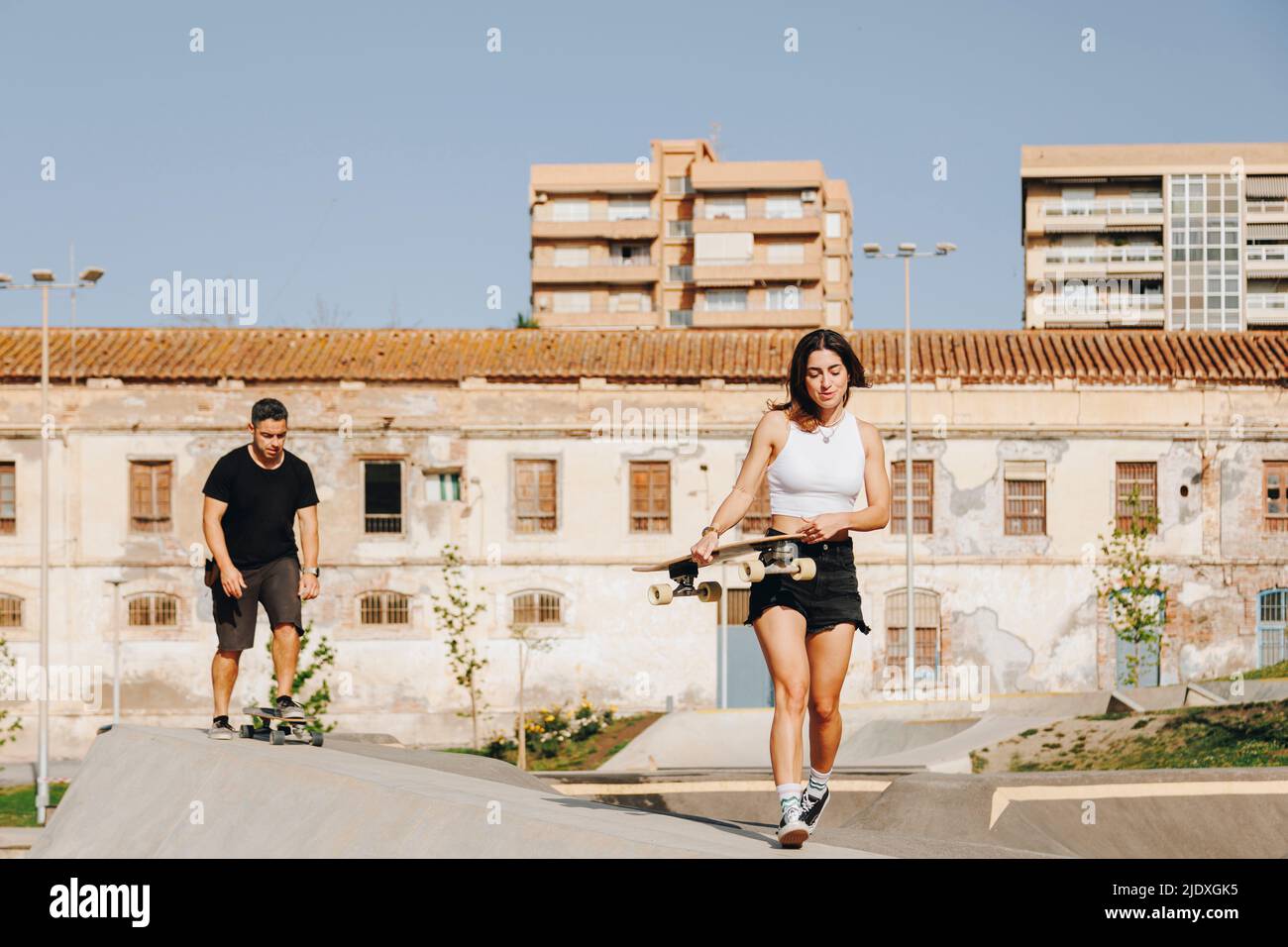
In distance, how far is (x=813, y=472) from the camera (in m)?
6.82

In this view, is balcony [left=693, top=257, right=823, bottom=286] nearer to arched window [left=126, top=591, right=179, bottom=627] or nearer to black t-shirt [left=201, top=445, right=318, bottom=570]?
arched window [left=126, top=591, right=179, bottom=627]

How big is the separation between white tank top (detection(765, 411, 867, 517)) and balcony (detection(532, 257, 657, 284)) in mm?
75108

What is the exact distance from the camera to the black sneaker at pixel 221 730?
9.72m

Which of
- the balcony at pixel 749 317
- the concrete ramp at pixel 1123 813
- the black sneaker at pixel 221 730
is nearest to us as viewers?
the concrete ramp at pixel 1123 813

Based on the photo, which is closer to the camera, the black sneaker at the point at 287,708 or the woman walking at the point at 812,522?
the woman walking at the point at 812,522

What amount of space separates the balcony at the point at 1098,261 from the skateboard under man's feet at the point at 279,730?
69269 millimetres

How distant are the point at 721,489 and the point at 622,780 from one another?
2192 cm

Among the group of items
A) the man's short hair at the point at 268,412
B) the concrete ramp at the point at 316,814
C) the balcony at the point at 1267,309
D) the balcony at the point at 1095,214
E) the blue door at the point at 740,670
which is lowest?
the blue door at the point at 740,670

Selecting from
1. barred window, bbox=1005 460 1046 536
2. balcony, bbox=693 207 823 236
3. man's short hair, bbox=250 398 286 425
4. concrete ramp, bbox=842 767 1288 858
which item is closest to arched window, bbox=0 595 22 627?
barred window, bbox=1005 460 1046 536

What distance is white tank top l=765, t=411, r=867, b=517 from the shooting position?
6824 mm

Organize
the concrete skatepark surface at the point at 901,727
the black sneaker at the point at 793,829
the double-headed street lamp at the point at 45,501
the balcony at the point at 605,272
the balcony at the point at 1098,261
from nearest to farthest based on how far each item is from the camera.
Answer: the black sneaker at the point at 793,829
the concrete skatepark surface at the point at 901,727
the double-headed street lamp at the point at 45,501
the balcony at the point at 1098,261
the balcony at the point at 605,272

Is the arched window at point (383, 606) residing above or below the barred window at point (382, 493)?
below

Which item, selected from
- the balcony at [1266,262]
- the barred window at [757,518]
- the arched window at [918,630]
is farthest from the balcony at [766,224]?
the arched window at [918,630]

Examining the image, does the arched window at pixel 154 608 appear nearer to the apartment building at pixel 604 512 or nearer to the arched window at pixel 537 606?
the apartment building at pixel 604 512
